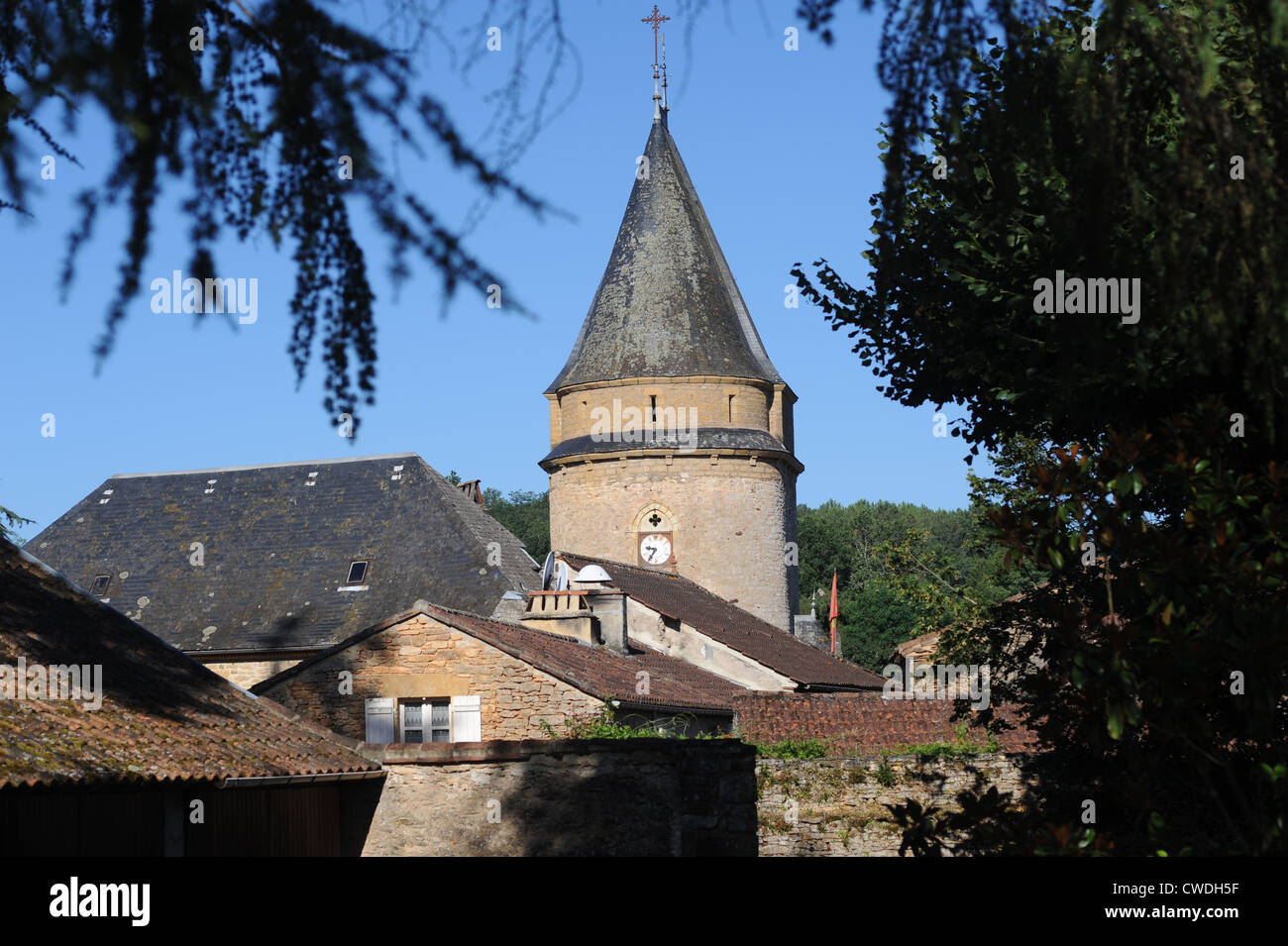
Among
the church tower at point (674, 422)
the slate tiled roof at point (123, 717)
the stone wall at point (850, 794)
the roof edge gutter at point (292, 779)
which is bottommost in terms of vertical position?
the stone wall at point (850, 794)

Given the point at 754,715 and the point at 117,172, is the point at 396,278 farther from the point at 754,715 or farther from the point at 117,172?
the point at 754,715

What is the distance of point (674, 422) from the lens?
39781mm

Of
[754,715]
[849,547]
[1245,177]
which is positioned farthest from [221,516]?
[849,547]

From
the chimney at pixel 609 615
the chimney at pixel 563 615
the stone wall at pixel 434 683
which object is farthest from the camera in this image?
the chimney at pixel 609 615

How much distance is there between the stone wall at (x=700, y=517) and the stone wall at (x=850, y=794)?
69.9ft

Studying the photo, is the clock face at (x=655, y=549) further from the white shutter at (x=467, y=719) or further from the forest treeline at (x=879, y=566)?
the white shutter at (x=467, y=719)

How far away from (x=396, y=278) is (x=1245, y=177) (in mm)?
1961

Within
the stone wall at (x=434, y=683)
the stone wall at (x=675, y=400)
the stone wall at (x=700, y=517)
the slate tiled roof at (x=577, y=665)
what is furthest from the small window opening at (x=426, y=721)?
the stone wall at (x=675, y=400)

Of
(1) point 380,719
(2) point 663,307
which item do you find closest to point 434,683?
(1) point 380,719

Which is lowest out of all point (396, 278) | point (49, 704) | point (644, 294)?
point (49, 704)

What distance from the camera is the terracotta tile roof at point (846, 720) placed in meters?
22.7

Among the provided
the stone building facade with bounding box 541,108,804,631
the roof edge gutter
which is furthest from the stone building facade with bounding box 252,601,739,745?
the stone building facade with bounding box 541,108,804,631

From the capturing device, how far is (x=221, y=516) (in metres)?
34.1

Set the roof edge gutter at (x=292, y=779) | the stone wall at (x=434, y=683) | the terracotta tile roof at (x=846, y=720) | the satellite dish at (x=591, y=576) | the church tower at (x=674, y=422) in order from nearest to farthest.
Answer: the roof edge gutter at (x=292, y=779) → the stone wall at (x=434, y=683) → the terracotta tile roof at (x=846, y=720) → the satellite dish at (x=591, y=576) → the church tower at (x=674, y=422)
